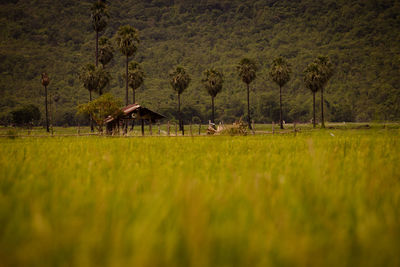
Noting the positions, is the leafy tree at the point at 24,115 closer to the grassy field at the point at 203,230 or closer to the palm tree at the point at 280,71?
the palm tree at the point at 280,71

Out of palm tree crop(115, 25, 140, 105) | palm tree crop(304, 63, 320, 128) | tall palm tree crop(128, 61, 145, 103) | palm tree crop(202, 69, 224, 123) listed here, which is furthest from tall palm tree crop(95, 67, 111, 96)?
palm tree crop(304, 63, 320, 128)

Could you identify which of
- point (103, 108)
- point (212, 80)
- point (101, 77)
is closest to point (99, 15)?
point (101, 77)

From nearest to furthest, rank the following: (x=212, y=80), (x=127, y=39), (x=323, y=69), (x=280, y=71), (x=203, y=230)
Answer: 1. (x=203, y=230)
2. (x=127, y=39)
3. (x=323, y=69)
4. (x=212, y=80)
5. (x=280, y=71)

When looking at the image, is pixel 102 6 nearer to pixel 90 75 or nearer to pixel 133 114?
pixel 90 75

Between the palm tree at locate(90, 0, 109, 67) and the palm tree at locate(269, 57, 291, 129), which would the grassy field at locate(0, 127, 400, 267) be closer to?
the palm tree at locate(90, 0, 109, 67)

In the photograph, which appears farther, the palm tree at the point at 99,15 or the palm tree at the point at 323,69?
the palm tree at the point at 323,69

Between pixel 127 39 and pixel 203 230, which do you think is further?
pixel 127 39

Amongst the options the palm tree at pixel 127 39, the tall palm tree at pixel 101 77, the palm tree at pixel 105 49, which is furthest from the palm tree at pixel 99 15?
the palm tree at pixel 127 39

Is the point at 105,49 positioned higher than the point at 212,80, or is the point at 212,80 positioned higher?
the point at 105,49

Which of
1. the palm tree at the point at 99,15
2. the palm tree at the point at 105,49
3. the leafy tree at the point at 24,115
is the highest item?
the palm tree at the point at 99,15

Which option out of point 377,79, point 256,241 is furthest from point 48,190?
point 377,79

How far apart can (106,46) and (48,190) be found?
79.6m

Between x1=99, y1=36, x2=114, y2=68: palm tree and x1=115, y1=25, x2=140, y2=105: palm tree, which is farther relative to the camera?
x1=99, y1=36, x2=114, y2=68: palm tree

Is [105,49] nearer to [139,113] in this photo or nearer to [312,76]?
[139,113]
